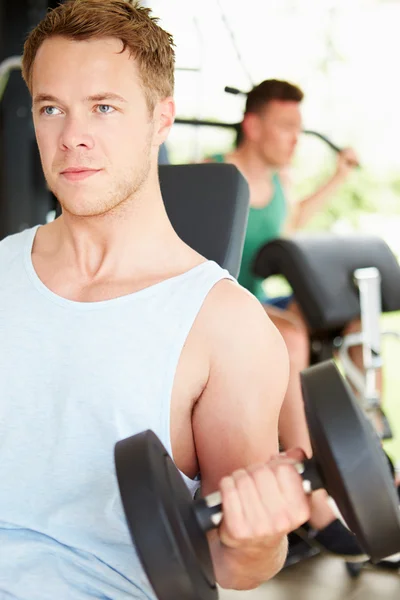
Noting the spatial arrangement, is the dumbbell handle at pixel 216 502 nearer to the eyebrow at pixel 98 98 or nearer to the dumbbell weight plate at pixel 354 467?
the dumbbell weight plate at pixel 354 467

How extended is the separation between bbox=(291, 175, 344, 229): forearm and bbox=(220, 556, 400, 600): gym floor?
3.43ft

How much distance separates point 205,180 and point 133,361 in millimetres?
405

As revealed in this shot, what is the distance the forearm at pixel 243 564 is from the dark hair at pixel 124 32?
1.92ft

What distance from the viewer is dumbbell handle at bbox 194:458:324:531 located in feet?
2.42

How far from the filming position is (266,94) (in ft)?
8.14

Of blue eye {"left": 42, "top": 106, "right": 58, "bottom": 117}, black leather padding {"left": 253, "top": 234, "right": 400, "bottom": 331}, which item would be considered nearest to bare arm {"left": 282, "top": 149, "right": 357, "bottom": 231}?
black leather padding {"left": 253, "top": 234, "right": 400, "bottom": 331}

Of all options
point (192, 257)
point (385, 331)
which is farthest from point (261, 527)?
point (385, 331)

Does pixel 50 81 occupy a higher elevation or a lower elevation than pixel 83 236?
higher

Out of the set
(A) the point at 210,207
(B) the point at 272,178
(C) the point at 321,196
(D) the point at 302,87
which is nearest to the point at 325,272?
(B) the point at 272,178

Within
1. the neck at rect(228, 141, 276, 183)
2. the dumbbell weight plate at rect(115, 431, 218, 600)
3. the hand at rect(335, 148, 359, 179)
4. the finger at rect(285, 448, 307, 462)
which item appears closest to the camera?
the dumbbell weight plate at rect(115, 431, 218, 600)

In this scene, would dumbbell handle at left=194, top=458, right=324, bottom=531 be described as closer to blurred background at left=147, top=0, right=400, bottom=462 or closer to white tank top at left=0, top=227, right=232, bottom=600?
white tank top at left=0, top=227, right=232, bottom=600

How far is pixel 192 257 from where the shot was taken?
108 centimetres

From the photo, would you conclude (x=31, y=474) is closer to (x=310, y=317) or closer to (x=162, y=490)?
(x=162, y=490)

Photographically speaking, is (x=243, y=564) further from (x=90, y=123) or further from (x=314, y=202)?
(x=314, y=202)
